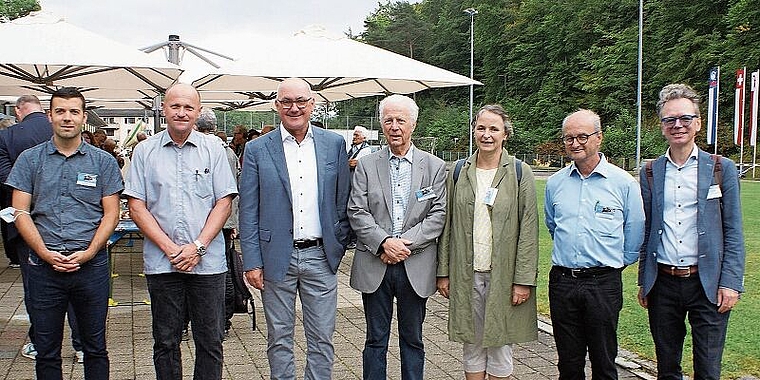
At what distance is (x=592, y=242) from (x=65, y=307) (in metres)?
2.92

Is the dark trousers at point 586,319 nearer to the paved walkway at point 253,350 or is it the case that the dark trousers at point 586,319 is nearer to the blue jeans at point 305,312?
the paved walkway at point 253,350

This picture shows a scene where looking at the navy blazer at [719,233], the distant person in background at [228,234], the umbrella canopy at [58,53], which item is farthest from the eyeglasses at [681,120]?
the umbrella canopy at [58,53]

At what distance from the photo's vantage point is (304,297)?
14.5 ft

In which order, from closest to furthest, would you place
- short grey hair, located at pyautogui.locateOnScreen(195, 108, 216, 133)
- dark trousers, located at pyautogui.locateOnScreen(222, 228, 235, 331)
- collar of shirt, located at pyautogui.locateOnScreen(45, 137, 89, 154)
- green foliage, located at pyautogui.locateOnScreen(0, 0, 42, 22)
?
1. collar of shirt, located at pyautogui.locateOnScreen(45, 137, 89, 154)
2. dark trousers, located at pyautogui.locateOnScreen(222, 228, 235, 331)
3. short grey hair, located at pyautogui.locateOnScreen(195, 108, 216, 133)
4. green foliage, located at pyautogui.locateOnScreen(0, 0, 42, 22)

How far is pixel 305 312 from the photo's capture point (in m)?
4.43

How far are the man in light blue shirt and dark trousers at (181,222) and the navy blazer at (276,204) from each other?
147 mm

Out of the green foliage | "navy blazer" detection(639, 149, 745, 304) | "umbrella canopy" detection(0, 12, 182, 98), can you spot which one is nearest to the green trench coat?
"navy blazer" detection(639, 149, 745, 304)

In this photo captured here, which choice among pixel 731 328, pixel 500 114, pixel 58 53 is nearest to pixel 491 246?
pixel 500 114

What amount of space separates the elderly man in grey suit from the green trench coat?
10 centimetres

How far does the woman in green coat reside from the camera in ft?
14.0

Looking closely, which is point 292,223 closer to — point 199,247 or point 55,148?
point 199,247

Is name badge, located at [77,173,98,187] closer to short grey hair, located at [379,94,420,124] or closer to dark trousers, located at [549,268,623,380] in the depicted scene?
short grey hair, located at [379,94,420,124]

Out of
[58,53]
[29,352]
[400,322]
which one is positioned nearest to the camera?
[400,322]

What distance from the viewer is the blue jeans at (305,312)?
4.30m
